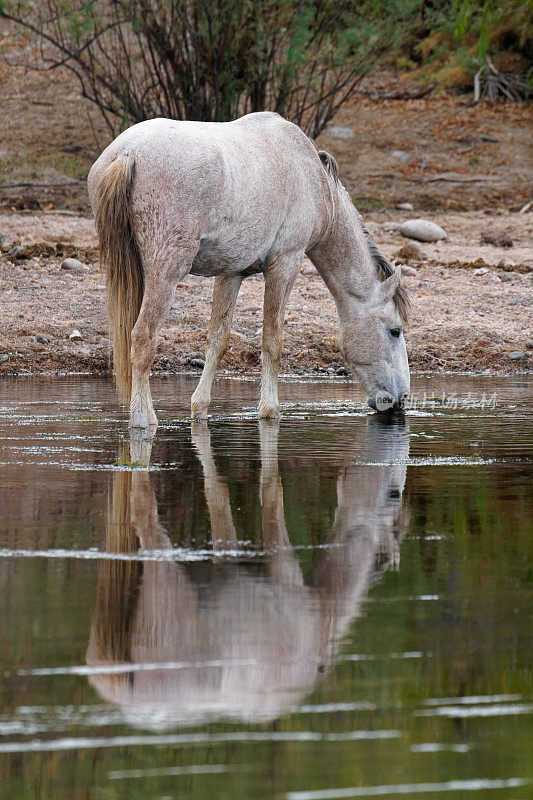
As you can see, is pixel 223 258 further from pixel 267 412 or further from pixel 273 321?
pixel 267 412

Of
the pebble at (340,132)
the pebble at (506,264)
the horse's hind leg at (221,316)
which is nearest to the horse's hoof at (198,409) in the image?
the horse's hind leg at (221,316)

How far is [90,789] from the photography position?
2.20 metres

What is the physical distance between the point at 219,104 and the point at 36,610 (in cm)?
1506

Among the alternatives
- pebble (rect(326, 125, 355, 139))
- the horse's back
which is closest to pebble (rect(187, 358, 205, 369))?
the horse's back

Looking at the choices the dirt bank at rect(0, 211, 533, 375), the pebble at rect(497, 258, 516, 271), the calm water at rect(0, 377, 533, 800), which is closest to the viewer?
the calm water at rect(0, 377, 533, 800)

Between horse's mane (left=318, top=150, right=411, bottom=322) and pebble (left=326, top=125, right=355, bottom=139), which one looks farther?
pebble (left=326, top=125, right=355, bottom=139)

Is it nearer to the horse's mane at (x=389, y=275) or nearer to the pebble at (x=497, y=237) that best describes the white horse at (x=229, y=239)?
the horse's mane at (x=389, y=275)

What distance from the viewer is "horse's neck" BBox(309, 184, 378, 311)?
370 inches

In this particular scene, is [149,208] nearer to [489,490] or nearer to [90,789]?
[489,490]

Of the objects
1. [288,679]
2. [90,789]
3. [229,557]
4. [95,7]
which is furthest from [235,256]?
[95,7]

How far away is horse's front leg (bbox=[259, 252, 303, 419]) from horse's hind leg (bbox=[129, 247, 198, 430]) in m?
1.16

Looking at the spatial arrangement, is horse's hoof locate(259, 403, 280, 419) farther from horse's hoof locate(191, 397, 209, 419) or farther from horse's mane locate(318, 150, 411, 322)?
horse's mane locate(318, 150, 411, 322)

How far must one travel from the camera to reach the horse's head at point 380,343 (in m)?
9.34

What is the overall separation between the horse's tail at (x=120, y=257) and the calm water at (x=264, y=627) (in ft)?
5.00
